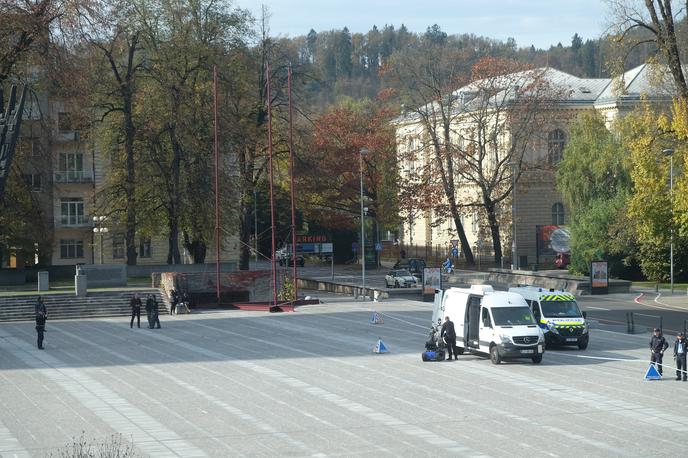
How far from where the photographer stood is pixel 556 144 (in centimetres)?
8081

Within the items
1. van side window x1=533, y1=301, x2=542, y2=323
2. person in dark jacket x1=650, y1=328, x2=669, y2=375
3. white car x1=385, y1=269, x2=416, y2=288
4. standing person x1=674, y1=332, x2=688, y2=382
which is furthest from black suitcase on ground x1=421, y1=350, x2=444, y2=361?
white car x1=385, y1=269, x2=416, y2=288

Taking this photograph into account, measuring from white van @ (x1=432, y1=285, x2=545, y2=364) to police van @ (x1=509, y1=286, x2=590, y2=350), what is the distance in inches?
117

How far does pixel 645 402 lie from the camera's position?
23312 millimetres

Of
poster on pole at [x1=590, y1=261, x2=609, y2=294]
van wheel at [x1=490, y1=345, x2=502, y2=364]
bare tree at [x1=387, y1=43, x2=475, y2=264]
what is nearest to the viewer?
van wheel at [x1=490, y1=345, x2=502, y2=364]

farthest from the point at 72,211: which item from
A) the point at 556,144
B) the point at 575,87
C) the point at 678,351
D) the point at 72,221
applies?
the point at 678,351

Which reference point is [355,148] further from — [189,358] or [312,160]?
[189,358]

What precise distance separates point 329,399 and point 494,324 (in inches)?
313

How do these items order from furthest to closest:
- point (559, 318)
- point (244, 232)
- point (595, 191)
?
point (595, 191) → point (244, 232) → point (559, 318)

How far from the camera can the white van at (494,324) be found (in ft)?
98.1

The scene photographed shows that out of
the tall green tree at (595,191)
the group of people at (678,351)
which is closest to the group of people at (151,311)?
the group of people at (678,351)

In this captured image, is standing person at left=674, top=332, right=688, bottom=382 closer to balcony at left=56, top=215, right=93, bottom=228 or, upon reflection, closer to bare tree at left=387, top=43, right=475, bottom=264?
bare tree at left=387, top=43, right=475, bottom=264

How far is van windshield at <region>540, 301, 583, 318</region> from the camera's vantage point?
34.4 m

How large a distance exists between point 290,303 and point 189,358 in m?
20.7

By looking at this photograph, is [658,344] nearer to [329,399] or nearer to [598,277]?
[329,399]
